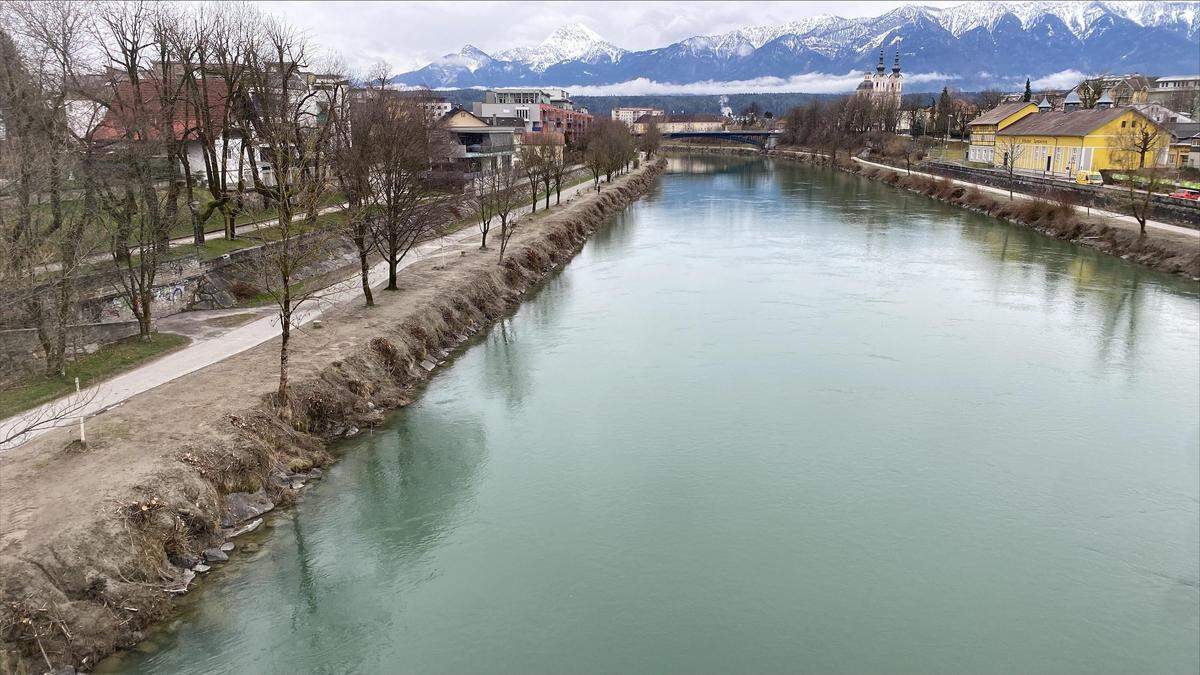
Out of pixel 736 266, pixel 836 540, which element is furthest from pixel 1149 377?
pixel 736 266

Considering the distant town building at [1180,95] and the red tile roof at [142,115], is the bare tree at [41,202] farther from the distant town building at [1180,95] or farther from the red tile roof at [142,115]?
the distant town building at [1180,95]

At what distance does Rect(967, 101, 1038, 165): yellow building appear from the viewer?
216 ft

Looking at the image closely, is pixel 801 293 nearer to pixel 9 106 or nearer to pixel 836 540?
pixel 836 540

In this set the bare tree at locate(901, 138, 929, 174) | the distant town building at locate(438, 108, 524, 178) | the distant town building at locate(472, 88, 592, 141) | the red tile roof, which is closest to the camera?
the red tile roof

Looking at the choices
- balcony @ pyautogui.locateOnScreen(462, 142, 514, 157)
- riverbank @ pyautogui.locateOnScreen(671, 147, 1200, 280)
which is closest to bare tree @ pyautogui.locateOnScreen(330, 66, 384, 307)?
balcony @ pyautogui.locateOnScreen(462, 142, 514, 157)

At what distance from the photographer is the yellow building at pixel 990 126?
216 feet

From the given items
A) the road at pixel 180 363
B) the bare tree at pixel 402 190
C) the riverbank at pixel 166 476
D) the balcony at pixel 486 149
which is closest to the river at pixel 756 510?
→ the riverbank at pixel 166 476

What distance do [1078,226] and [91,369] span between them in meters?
38.9

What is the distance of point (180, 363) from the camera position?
15430mm

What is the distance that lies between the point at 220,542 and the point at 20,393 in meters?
5.02

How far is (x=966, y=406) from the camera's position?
17.3 m

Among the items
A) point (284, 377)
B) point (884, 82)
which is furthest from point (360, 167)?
point (884, 82)

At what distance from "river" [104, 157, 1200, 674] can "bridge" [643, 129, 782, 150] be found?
110m

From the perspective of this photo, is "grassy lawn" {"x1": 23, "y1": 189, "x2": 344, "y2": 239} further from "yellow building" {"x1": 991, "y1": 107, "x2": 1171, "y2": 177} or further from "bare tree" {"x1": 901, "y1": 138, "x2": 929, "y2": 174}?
"bare tree" {"x1": 901, "y1": 138, "x2": 929, "y2": 174}
